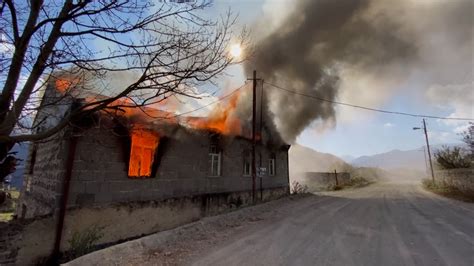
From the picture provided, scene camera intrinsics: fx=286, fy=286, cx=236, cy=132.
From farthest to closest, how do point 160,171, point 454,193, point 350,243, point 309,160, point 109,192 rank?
1. point 309,160
2. point 454,193
3. point 160,171
4. point 109,192
5. point 350,243

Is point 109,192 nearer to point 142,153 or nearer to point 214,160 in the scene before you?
point 142,153

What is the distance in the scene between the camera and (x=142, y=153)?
1015cm

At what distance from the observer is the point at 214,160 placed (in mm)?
13695

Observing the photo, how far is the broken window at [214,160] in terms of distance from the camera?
43.9 feet

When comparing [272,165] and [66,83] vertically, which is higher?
[66,83]

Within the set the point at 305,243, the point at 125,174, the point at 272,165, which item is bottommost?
the point at 305,243

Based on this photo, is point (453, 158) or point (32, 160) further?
point (453, 158)

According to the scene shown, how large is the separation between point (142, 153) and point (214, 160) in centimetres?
425

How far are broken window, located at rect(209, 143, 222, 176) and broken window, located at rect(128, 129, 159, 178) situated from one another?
A: 11.5 feet

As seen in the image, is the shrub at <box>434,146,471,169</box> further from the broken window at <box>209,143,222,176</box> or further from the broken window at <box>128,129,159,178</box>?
the broken window at <box>128,129,159,178</box>

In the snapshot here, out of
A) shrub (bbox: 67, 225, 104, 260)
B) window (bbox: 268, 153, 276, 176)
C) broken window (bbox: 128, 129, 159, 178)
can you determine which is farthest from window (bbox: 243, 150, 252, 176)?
shrub (bbox: 67, 225, 104, 260)

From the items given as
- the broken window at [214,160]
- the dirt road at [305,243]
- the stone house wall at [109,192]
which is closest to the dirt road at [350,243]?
the dirt road at [305,243]

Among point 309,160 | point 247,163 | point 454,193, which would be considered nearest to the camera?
point 247,163

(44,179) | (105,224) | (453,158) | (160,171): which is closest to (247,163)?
(160,171)
